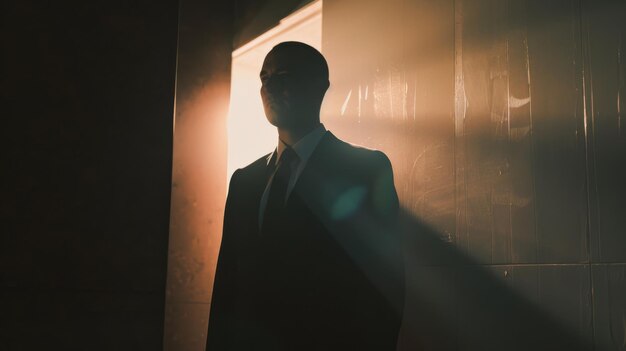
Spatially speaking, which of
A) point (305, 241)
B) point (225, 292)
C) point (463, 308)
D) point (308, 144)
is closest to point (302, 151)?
point (308, 144)

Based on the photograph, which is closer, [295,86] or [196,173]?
[295,86]

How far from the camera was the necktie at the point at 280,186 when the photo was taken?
170 cm

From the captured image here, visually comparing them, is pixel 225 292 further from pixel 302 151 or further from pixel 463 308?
pixel 463 308

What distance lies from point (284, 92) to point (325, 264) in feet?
1.79

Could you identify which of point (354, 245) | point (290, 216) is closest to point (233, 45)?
point (290, 216)

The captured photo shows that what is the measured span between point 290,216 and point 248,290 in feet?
0.91

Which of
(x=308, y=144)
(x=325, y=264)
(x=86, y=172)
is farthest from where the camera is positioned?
(x=86, y=172)

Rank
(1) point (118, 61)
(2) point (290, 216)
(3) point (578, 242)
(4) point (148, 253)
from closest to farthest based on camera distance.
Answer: (3) point (578, 242)
(2) point (290, 216)
(4) point (148, 253)
(1) point (118, 61)

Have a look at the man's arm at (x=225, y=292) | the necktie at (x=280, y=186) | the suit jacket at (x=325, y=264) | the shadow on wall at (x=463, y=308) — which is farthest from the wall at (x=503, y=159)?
the man's arm at (x=225, y=292)

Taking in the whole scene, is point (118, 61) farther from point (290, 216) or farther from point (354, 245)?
point (354, 245)

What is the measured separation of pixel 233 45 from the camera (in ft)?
8.56

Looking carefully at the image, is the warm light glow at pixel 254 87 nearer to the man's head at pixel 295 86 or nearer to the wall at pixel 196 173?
the wall at pixel 196 173

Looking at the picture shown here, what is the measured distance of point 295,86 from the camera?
174cm

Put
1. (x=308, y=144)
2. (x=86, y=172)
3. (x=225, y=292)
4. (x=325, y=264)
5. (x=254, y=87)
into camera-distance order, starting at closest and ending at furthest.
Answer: (x=325, y=264)
(x=308, y=144)
(x=225, y=292)
(x=254, y=87)
(x=86, y=172)
